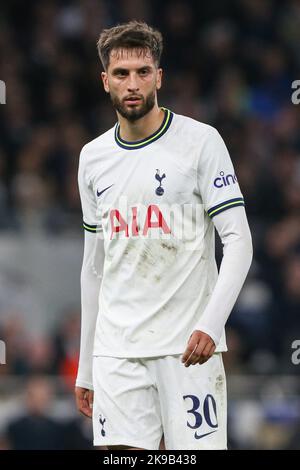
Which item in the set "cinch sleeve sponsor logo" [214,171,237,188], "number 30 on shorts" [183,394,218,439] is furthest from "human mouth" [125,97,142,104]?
"number 30 on shorts" [183,394,218,439]

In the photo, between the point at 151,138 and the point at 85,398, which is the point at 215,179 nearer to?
the point at 151,138

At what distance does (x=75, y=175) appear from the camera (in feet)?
39.4

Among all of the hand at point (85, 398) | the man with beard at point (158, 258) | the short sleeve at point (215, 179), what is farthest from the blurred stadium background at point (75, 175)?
the short sleeve at point (215, 179)

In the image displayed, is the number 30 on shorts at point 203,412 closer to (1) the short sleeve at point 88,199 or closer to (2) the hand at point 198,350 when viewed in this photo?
(2) the hand at point 198,350

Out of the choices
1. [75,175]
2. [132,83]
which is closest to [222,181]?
[132,83]

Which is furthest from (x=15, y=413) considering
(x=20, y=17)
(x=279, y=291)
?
(x=20, y=17)

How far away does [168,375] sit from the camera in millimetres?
5340

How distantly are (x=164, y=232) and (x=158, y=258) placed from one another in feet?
0.38

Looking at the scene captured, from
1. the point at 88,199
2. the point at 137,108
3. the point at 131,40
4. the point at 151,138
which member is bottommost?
the point at 88,199

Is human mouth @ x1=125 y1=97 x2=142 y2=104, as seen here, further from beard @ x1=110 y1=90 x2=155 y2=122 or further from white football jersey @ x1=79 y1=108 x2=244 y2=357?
white football jersey @ x1=79 y1=108 x2=244 y2=357

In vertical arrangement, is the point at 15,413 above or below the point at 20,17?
below

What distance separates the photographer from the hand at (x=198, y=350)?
5.03m

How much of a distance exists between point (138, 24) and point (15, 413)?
4915mm
